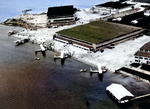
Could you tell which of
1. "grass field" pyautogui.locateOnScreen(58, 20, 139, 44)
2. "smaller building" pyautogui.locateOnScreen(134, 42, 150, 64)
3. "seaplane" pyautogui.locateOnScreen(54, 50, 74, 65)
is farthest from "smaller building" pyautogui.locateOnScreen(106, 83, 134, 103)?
"grass field" pyautogui.locateOnScreen(58, 20, 139, 44)

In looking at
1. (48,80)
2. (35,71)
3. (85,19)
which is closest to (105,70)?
(48,80)

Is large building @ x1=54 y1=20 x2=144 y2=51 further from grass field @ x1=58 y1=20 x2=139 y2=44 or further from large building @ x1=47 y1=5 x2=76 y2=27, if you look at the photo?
large building @ x1=47 y1=5 x2=76 y2=27

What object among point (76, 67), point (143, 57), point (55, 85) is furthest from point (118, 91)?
point (76, 67)

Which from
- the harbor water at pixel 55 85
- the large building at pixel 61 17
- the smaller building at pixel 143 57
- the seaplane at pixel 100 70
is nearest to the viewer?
the harbor water at pixel 55 85

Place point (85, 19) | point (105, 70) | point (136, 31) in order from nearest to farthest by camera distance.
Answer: point (105, 70)
point (136, 31)
point (85, 19)

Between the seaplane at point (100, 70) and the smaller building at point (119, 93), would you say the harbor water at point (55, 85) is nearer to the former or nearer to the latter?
the smaller building at point (119, 93)

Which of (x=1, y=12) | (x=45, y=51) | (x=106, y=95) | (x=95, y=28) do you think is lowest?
(x=106, y=95)

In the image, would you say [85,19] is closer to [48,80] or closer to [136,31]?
[136,31]

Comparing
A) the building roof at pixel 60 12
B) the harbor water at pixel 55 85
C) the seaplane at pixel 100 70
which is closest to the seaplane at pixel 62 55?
the harbor water at pixel 55 85
